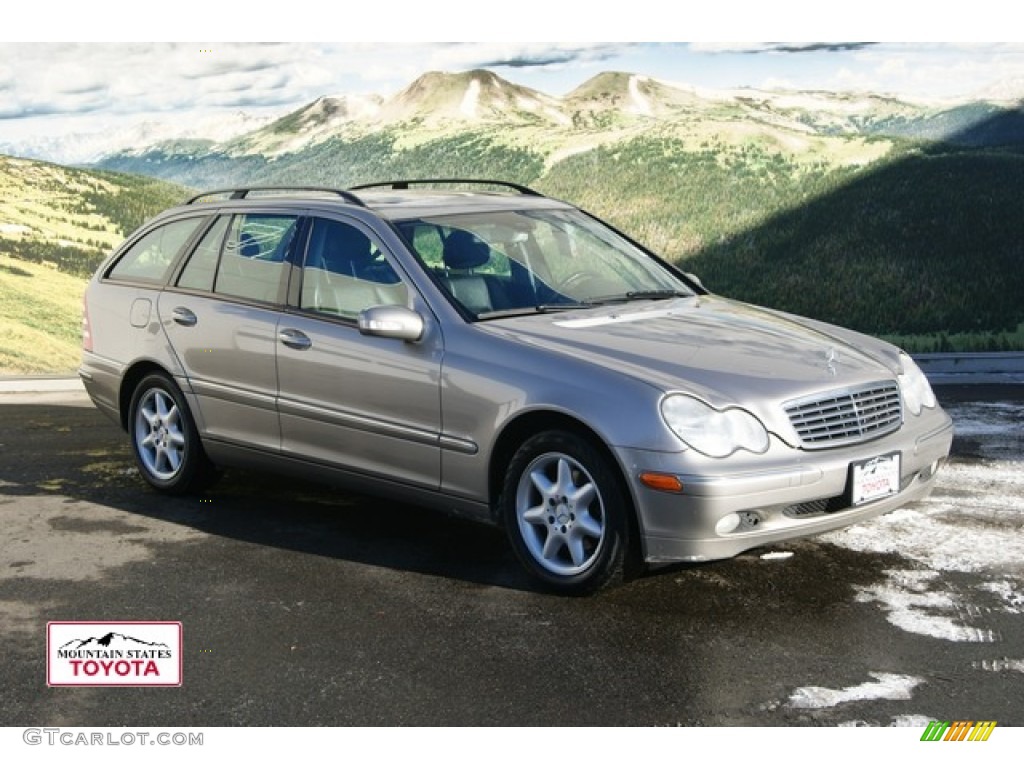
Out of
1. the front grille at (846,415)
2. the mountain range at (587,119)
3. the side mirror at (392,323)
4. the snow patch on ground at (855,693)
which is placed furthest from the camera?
the mountain range at (587,119)

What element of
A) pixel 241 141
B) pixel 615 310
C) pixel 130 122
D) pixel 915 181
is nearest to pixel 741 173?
pixel 915 181

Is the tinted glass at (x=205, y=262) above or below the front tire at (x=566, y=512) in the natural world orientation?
above

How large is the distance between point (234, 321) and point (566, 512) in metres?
2.27

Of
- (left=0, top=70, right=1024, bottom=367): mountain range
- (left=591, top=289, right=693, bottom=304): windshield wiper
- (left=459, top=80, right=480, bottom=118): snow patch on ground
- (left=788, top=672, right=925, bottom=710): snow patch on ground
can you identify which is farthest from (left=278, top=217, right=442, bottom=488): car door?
(left=459, top=80, right=480, bottom=118): snow patch on ground

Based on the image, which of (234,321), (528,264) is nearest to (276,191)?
(234,321)

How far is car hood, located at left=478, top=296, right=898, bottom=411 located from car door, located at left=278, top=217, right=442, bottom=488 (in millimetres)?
428

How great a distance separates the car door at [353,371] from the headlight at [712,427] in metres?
1.16

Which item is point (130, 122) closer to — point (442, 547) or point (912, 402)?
point (442, 547)

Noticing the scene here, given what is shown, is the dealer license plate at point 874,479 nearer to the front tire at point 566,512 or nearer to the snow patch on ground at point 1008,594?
the snow patch on ground at point 1008,594

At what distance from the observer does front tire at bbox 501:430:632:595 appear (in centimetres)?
566

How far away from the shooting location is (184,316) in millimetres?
7555

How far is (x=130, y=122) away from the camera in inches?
648

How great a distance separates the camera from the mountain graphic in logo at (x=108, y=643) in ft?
17.5

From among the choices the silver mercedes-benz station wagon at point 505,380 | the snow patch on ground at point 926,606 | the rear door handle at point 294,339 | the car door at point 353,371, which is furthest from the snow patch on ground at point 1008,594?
the rear door handle at point 294,339
